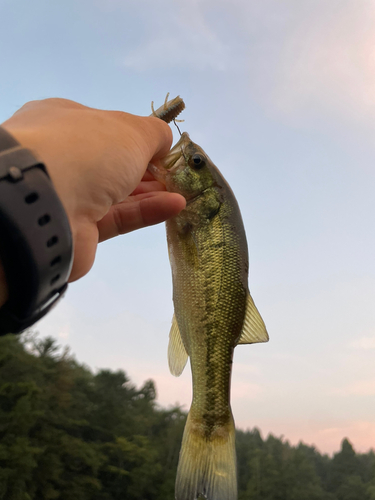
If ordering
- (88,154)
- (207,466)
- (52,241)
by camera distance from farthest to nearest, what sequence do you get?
(207,466) → (88,154) → (52,241)

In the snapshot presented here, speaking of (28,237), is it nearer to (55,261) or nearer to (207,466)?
(55,261)

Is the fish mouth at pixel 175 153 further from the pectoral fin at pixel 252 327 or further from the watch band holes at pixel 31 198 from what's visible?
the watch band holes at pixel 31 198

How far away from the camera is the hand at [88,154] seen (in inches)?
69.5

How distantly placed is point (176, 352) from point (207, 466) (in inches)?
30.5

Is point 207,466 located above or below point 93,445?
above

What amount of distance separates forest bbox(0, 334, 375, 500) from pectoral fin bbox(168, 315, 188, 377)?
3915cm

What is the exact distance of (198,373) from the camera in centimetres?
301

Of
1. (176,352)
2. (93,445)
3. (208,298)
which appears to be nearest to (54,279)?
(208,298)

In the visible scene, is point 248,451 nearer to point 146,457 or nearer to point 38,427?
point 146,457

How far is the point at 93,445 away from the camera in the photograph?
4569 cm

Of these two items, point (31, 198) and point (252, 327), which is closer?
point (31, 198)

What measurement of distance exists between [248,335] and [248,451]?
222 feet

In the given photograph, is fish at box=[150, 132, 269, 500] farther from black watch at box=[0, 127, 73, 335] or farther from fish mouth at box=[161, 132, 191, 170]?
black watch at box=[0, 127, 73, 335]

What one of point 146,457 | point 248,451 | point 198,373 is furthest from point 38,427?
point 198,373
